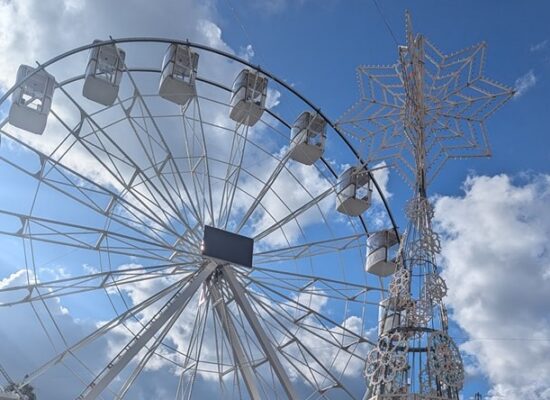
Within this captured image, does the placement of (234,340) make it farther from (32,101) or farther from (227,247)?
(32,101)

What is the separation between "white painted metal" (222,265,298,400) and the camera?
1839 cm

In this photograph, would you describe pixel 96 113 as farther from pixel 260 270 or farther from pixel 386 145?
pixel 386 145

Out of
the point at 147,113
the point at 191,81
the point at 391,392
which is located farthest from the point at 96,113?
the point at 391,392

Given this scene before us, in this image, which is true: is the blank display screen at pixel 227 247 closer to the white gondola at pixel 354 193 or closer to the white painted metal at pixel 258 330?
the white painted metal at pixel 258 330

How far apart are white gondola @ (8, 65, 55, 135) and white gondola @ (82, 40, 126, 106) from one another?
47.5 inches

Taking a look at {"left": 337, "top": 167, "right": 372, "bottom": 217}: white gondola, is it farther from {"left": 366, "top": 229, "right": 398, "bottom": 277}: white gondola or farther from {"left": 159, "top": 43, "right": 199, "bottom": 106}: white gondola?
{"left": 159, "top": 43, "right": 199, "bottom": 106}: white gondola

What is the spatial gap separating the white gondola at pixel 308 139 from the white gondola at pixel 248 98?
5.18 ft

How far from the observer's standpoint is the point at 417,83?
58.3ft

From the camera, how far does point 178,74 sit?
69.1ft

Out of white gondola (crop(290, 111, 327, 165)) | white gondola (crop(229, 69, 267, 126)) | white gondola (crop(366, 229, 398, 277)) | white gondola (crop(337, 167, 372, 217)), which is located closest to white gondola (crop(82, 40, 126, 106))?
white gondola (crop(229, 69, 267, 126))

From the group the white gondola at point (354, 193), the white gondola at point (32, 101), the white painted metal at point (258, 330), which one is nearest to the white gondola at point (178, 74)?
the white gondola at point (32, 101)

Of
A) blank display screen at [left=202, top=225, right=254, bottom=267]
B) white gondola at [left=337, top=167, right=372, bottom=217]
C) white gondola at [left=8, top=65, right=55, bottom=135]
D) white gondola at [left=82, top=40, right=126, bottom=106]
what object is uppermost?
white gondola at [left=337, top=167, right=372, bottom=217]

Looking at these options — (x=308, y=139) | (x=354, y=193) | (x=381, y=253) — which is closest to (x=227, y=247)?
(x=308, y=139)

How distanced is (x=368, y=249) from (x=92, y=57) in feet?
37.6
